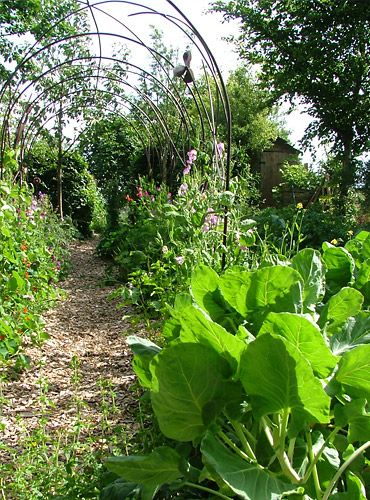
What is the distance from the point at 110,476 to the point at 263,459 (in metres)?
0.62

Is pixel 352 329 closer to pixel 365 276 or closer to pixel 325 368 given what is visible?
pixel 325 368

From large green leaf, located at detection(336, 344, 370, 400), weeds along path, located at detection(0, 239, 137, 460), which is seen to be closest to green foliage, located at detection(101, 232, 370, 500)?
large green leaf, located at detection(336, 344, 370, 400)

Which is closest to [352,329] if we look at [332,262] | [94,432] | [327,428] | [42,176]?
[327,428]

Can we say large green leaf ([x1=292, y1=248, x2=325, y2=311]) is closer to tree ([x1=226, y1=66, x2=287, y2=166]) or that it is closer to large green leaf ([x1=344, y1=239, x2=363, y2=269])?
large green leaf ([x1=344, y1=239, x2=363, y2=269])

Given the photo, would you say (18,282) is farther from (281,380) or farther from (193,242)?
(281,380)

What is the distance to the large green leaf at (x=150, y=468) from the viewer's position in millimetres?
770

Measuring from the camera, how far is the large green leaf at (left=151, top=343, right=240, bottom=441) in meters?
0.71

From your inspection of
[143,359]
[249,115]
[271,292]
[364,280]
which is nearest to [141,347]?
[143,359]

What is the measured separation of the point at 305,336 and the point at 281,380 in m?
0.08

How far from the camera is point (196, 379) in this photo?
717 mm

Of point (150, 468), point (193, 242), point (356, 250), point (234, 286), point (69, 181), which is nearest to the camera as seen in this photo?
point (150, 468)

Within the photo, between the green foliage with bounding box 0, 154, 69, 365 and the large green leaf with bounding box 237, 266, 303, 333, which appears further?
the green foliage with bounding box 0, 154, 69, 365

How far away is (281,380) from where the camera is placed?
683mm

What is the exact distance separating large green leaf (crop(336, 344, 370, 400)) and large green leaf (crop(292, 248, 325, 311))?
17 cm
